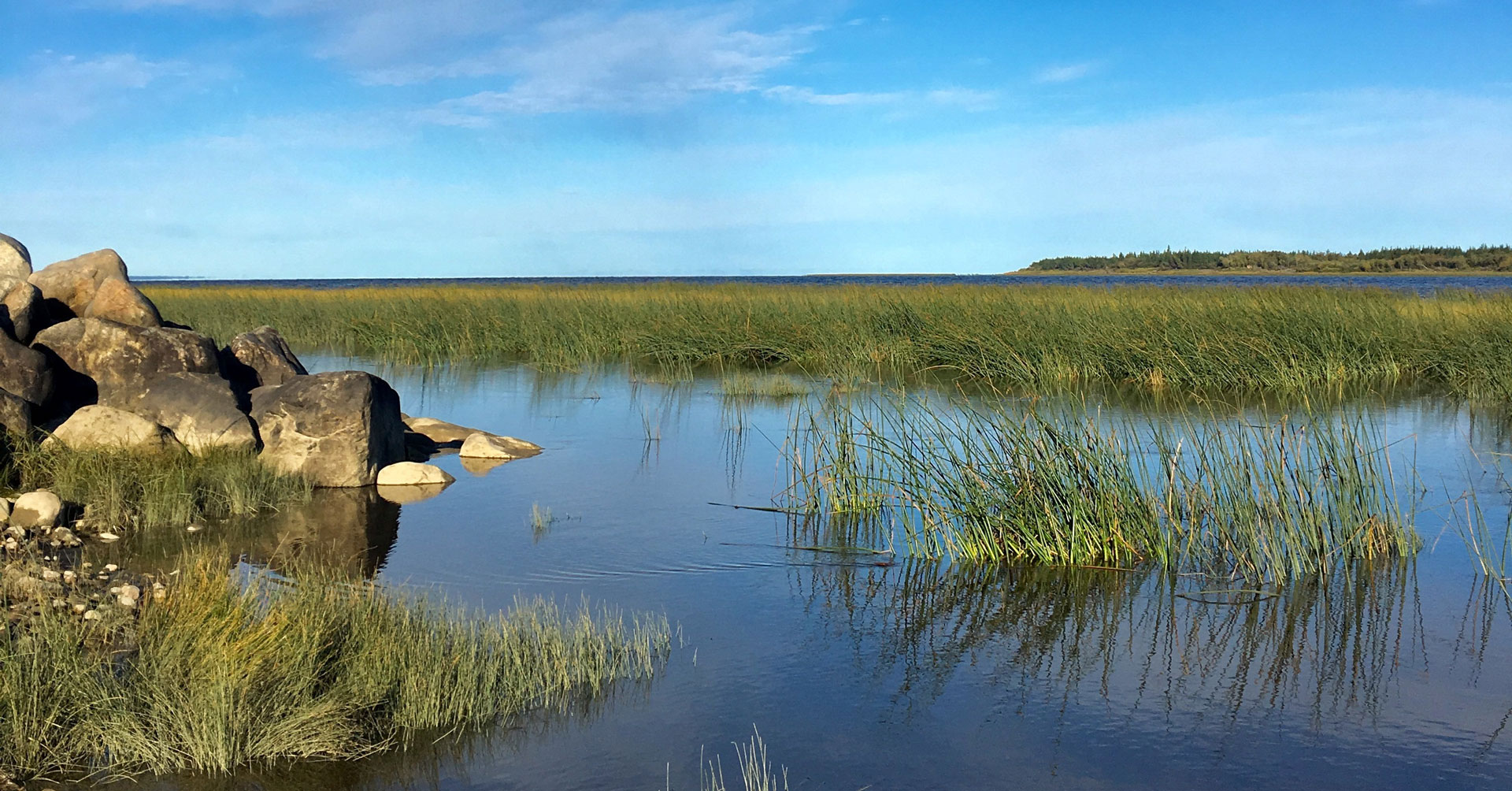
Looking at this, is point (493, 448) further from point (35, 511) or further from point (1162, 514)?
point (1162, 514)

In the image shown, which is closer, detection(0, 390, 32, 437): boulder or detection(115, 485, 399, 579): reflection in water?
detection(115, 485, 399, 579): reflection in water

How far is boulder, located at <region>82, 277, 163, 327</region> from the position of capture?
920 centimetres

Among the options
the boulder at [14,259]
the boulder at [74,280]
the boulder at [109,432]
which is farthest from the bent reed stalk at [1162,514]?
the boulder at [14,259]

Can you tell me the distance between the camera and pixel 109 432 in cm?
793

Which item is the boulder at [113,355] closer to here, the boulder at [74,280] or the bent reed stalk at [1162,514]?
the boulder at [74,280]

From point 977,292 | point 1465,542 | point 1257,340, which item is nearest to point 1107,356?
point 1257,340

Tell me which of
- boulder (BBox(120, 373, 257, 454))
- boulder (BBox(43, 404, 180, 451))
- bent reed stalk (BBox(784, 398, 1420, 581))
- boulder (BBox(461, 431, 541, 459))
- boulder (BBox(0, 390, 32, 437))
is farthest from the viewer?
boulder (BBox(461, 431, 541, 459))

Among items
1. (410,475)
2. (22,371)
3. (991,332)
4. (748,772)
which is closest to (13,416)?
(22,371)

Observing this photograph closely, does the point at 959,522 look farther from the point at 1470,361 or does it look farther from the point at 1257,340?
the point at 1470,361

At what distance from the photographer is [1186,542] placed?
628cm

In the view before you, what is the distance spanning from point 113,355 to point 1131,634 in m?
7.54

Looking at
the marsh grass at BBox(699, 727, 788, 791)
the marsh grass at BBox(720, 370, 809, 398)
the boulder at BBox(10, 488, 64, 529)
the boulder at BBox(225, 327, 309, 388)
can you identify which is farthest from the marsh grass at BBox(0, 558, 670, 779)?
the marsh grass at BBox(720, 370, 809, 398)

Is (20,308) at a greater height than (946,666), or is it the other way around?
(20,308)

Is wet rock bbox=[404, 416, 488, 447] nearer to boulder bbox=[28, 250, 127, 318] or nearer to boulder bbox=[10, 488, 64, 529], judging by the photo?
boulder bbox=[28, 250, 127, 318]
